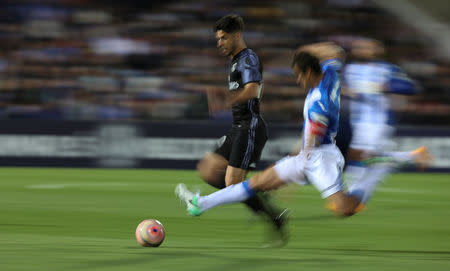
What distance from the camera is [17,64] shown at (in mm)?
19125

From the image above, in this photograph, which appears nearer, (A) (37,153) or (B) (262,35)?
(A) (37,153)

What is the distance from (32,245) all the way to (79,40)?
12.6m

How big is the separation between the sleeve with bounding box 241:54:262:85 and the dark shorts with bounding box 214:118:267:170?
45cm

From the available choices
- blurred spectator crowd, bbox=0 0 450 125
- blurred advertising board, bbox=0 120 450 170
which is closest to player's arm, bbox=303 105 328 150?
blurred advertising board, bbox=0 120 450 170

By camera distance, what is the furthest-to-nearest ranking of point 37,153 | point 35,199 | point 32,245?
point 37,153 < point 35,199 < point 32,245

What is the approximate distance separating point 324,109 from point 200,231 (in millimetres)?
2424

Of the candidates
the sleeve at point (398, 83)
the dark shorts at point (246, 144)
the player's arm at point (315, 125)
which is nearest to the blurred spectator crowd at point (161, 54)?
the sleeve at point (398, 83)

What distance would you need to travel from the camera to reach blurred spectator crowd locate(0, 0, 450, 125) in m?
18.1

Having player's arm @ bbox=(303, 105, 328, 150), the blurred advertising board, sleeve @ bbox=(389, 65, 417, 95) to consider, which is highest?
the blurred advertising board

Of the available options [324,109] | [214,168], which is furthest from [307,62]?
[214,168]

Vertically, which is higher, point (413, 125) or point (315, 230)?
point (413, 125)

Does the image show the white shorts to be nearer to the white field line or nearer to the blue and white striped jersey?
the blue and white striped jersey

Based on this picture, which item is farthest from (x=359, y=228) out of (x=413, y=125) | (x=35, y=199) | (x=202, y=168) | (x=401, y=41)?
(x=401, y=41)

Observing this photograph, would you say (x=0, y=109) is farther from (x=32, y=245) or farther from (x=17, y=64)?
(x=32, y=245)
